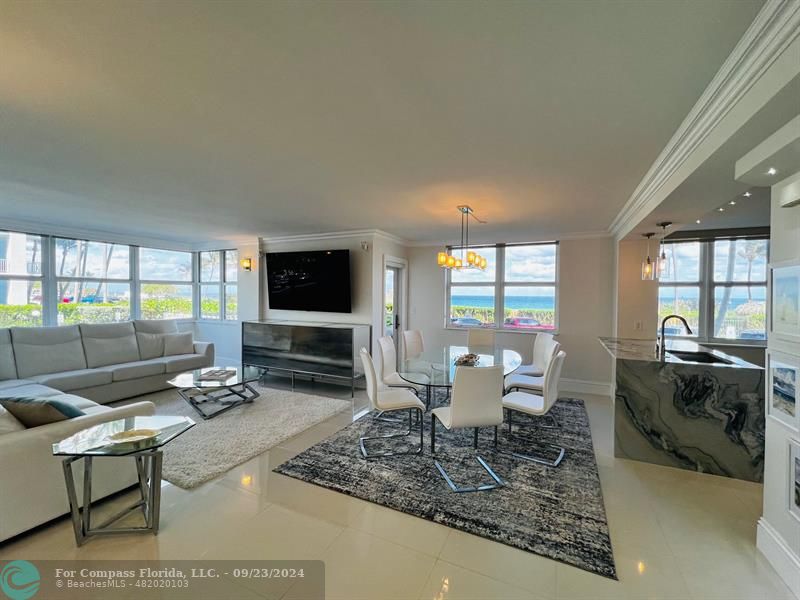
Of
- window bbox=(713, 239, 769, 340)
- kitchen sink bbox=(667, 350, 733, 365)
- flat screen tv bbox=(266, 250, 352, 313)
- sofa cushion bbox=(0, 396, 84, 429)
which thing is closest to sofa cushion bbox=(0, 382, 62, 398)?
sofa cushion bbox=(0, 396, 84, 429)

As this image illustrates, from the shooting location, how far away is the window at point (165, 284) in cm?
634

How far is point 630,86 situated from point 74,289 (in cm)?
745

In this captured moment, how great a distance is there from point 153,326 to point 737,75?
7010mm

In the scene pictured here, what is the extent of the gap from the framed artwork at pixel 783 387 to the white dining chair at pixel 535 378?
150 centimetres

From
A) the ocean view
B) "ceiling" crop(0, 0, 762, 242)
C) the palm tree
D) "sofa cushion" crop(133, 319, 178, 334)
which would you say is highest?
"ceiling" crop(0, 0, 762, 242)

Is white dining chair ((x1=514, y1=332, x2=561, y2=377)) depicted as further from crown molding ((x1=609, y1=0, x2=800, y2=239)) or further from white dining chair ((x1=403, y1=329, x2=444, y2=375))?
crown molding ((x1=609, y1=0, x2=800, y2=239))

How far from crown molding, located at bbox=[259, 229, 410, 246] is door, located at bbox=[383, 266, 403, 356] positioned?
53 centimetres

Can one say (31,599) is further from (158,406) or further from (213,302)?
(213,302)

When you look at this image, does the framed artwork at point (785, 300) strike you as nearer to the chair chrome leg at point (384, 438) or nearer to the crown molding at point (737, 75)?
the crown molding at point (737, 75)

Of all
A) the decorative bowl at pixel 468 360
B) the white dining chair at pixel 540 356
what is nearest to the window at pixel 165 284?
the decorative bowl at pixel 468 360

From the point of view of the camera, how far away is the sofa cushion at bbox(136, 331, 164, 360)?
16.9ft

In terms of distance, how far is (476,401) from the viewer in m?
2.56

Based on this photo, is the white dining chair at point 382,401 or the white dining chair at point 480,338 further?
the white dining chair at point 480,338

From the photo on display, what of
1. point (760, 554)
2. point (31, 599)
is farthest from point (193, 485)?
point (760, 554)
